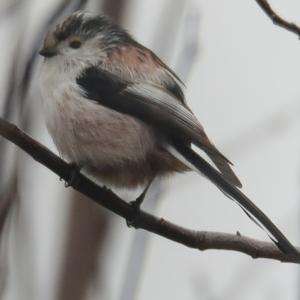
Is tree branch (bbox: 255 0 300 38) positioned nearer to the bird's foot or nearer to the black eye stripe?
the bird's foot

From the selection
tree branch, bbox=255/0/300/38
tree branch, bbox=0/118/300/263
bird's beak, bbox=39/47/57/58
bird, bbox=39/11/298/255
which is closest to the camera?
tree branch, bbox=255/0/300/38

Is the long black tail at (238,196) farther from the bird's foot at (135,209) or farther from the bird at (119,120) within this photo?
the bird's foot at (135,209)

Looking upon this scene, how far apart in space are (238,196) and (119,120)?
64 centimetres

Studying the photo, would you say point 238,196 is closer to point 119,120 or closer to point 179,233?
point 179,233

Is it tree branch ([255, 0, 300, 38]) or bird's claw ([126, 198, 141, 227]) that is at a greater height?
tree branch ([255, 0, 300, 38])

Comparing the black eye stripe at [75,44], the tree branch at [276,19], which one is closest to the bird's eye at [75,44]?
the black eye stripe at [75,44]

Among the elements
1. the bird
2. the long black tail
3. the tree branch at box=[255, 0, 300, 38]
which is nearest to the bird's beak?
the bird

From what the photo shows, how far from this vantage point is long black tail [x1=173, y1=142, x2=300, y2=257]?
243 centimetres

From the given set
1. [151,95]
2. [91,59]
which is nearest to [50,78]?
[91,59]

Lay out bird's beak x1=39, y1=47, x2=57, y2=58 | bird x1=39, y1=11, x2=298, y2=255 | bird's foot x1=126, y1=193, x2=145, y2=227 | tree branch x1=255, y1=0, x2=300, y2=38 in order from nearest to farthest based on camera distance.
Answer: tree branch x1=255, y1=0, x2=300, y2=38, bird's foot x1=126, y1=193, x2=145, y2=227, bird x1=39, y1=11, x2=298, y2=255, bird's beak x1=39, y1=47, x2=57, y2=58

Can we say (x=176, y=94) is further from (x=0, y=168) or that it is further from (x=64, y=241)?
(x=0, y=168)

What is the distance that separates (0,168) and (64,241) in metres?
0.87

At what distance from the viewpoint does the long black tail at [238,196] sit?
2.43m

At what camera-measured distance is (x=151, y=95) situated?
3.13m
